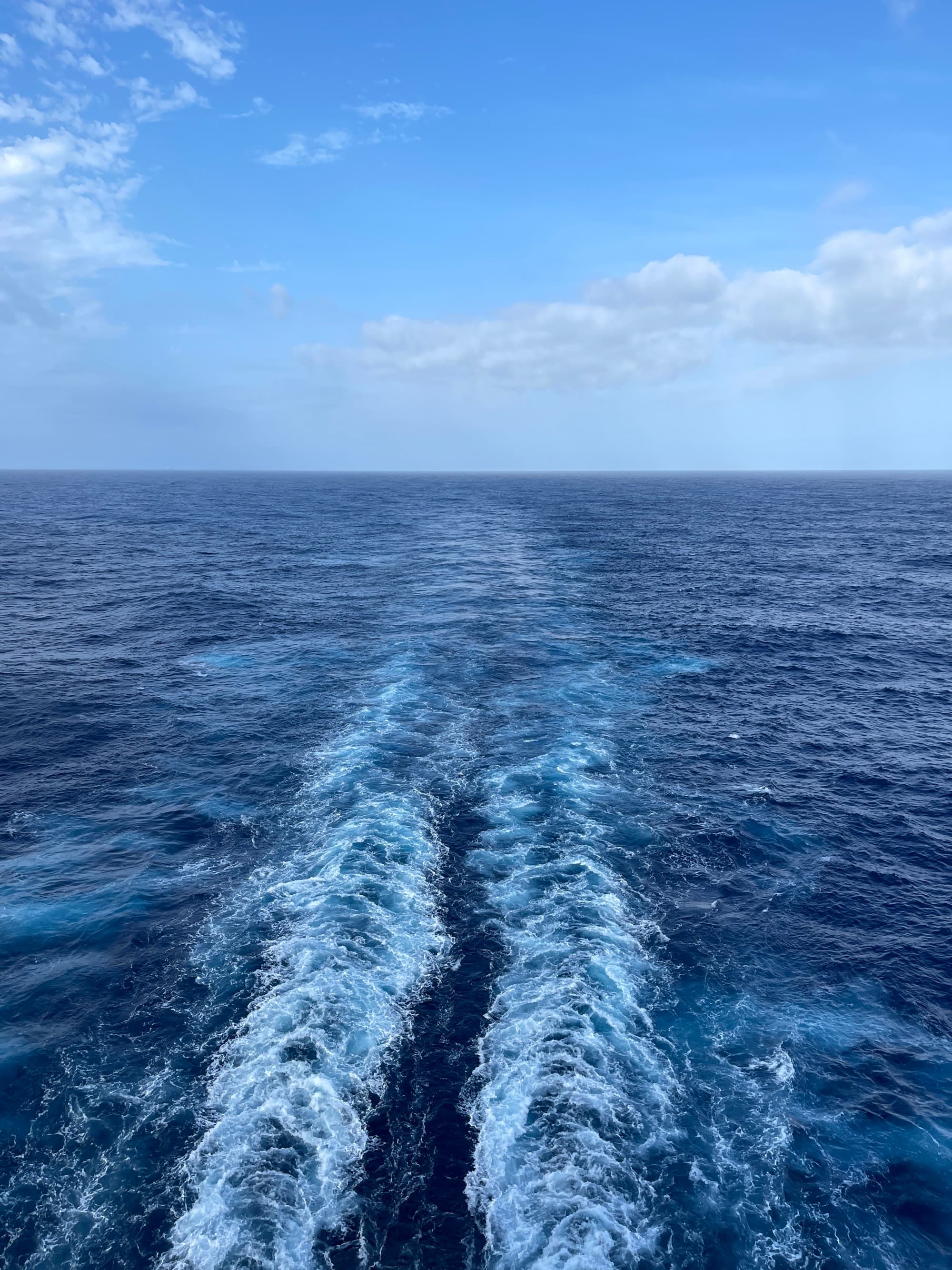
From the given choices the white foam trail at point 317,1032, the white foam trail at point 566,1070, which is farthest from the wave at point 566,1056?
the white foam trail at point 317,1032

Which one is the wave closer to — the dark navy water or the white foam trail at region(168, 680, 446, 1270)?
the dark navy water

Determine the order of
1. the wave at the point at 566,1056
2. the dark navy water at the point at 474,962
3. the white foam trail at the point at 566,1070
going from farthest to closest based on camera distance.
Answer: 1. the dark navy water at the point at 474,962
2. the wave at the point at 566,1056
3. the white foam trail at the point at 566,1070

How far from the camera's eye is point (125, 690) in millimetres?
69688

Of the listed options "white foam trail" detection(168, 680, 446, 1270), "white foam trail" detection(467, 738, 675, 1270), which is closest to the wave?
"white foam trail" detection(467, 738, 675, 1270)

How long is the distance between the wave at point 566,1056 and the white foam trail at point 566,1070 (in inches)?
2.0

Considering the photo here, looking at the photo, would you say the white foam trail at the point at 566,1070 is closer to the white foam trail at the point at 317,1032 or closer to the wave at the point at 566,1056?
the wave at the point at 566,1056

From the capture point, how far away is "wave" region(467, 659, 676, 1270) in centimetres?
2438

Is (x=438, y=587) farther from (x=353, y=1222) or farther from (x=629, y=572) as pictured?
(x=353, y=1222)

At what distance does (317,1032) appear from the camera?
1225 inches

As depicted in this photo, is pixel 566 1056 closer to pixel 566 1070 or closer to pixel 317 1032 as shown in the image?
pixel 566 1070

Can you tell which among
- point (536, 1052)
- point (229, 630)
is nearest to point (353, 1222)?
point (536, 1052)

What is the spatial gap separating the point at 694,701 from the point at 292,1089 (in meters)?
51.1

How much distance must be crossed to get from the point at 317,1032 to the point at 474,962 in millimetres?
8452

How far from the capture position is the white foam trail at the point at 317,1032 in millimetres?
24266
